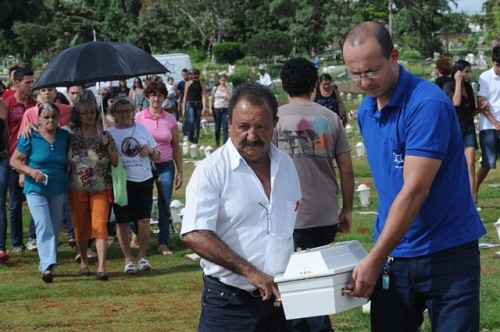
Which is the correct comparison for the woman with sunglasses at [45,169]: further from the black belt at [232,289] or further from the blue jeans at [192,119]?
the blue jeans at [192,119]

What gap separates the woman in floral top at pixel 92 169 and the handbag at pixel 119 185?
52 millimetres

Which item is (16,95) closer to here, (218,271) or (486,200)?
(486,200)

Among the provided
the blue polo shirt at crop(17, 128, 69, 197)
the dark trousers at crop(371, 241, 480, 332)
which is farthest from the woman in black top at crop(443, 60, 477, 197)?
the dark trousers at crop(371, 241, 480, 332)

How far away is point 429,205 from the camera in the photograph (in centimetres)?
453

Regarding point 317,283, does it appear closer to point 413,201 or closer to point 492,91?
point 413,201

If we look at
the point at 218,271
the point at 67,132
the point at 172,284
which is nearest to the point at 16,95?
the point at 67,132

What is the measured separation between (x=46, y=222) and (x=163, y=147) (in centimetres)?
180

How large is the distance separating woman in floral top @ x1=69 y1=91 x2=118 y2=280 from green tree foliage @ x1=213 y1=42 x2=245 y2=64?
54.1 m

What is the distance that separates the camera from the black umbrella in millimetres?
10820

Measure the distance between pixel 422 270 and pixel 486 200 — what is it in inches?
358

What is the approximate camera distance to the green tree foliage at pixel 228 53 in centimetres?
6400

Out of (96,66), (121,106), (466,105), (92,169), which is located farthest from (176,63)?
(92,169)

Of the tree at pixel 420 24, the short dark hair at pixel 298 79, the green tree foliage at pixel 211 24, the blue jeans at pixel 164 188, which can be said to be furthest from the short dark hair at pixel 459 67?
the tree at pixel 420 24

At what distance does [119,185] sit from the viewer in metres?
9.78
